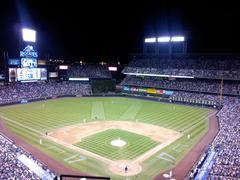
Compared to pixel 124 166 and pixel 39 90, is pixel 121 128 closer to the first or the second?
pixel 124 166

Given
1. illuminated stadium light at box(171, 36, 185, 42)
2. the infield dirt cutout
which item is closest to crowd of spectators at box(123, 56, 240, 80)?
illuminated stadium light at box(171, 36, 185, 42)

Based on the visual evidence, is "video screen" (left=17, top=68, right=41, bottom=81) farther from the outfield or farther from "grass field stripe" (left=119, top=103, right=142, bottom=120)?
"grass field stripe" (left=119, top=103, right=142, bottom=120)

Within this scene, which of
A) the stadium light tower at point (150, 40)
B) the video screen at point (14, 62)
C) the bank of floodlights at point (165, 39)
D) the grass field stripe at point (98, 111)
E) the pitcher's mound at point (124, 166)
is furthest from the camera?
the stadium light tower at point (150, 40)

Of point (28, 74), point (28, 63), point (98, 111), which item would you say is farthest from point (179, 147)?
point (28, 74)

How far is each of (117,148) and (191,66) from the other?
51.9 metres

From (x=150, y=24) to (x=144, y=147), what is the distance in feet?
208

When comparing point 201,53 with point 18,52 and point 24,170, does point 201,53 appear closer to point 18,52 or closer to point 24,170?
point 18,52

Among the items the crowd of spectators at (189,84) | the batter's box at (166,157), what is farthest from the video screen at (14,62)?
Answer: the batter's box at (166,157)

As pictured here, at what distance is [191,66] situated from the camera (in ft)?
251

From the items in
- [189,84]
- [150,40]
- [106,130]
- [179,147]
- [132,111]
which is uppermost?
[150,40]

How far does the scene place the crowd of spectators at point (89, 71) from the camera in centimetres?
9008

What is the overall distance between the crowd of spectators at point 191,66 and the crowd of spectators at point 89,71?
988cm

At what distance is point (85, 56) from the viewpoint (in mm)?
108750

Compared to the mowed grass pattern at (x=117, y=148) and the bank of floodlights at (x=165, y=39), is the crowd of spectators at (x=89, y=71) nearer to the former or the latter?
the bank of floodlights at (x=165, y=39)
